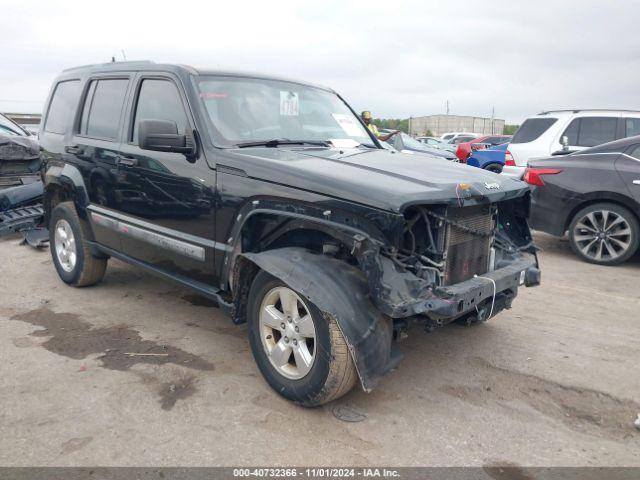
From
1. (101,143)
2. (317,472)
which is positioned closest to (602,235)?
(317,472)

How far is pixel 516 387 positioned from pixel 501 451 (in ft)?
2.52

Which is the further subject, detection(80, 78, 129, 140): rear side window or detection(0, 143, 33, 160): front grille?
detection(0, 143, 33, 160): front grille

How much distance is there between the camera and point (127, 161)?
4.29 m

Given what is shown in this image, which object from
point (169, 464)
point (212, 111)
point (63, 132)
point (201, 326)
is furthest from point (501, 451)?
point (63, 132)

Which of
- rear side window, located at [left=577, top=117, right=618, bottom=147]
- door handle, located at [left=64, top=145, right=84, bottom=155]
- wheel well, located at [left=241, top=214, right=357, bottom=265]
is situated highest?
rear side window, located at [left=577, top=117, right=618, bottom=147]

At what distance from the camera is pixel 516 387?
11.5 ft

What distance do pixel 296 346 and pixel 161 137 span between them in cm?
163

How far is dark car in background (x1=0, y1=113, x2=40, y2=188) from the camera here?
770 centimetres

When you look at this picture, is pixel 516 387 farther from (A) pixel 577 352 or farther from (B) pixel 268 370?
(B) pixel 268 370

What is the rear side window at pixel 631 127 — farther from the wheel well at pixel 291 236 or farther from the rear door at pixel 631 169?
the wheel well at pixel 291 236

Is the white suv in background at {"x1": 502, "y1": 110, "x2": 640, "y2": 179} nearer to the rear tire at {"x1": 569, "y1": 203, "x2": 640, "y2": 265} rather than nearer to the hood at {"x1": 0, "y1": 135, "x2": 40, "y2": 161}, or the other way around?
the rear tire at {"x1": 569, "y1": 203, "x2": 640, "y2": 265}

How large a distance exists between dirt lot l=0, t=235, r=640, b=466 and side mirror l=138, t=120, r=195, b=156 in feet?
4.83

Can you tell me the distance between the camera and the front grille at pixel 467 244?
3.17m

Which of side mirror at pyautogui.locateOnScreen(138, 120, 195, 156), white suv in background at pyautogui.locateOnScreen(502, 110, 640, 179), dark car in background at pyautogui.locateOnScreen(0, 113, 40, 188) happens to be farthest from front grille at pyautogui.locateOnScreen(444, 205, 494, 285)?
dark car in background at pyautogui.locateOnScreen(0, 113, 40, 188)
